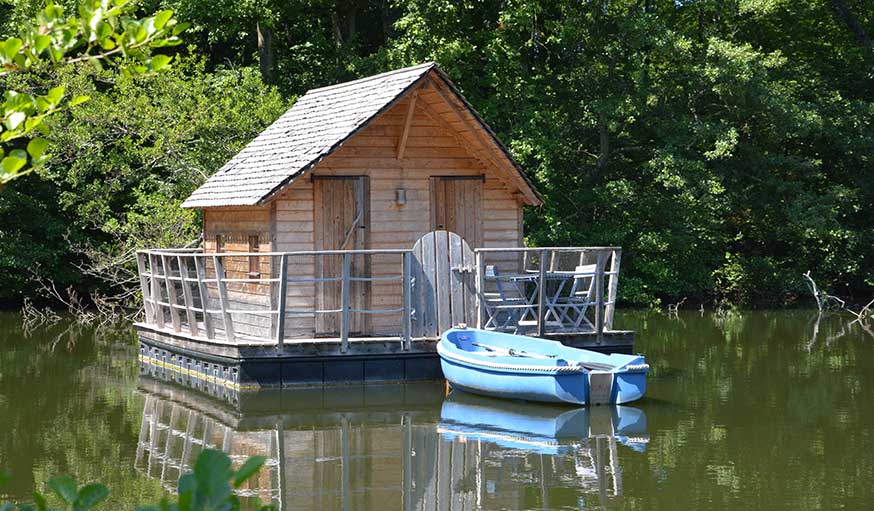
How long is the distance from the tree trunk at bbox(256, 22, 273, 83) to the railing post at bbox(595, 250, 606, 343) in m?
18.1

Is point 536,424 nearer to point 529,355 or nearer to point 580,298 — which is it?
A: point 529,355

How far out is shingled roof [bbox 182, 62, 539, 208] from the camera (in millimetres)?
18234

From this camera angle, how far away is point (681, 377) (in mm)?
19188

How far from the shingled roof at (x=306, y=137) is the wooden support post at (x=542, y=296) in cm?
206

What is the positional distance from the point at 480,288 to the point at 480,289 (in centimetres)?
1

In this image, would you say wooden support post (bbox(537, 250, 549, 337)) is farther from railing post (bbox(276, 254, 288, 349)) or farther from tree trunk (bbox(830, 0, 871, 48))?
tree trunk (bbox(830, 0, 871, 48))

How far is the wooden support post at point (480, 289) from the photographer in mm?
17938

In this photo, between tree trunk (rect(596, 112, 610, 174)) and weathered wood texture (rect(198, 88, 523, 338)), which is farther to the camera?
tree trunk (rect(596, 112, 610, 174))

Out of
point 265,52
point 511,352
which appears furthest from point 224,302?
point 265,52

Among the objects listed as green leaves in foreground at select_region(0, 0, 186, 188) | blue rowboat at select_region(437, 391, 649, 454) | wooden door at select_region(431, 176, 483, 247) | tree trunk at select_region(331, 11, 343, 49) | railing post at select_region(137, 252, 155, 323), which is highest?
tree trunk at select_region(331, 11, 343, 49)

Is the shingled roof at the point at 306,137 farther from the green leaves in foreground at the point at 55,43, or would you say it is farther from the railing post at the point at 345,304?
the green leaves in foreground at the point at 55,43

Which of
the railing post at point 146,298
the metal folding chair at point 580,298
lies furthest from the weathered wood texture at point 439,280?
the railing post at point 146,298

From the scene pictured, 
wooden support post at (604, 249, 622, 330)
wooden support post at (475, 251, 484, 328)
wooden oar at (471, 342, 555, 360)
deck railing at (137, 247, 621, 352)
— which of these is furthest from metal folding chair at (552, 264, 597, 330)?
wooden oar at (471, 342, 555, 360)

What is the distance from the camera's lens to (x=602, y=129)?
108ft
